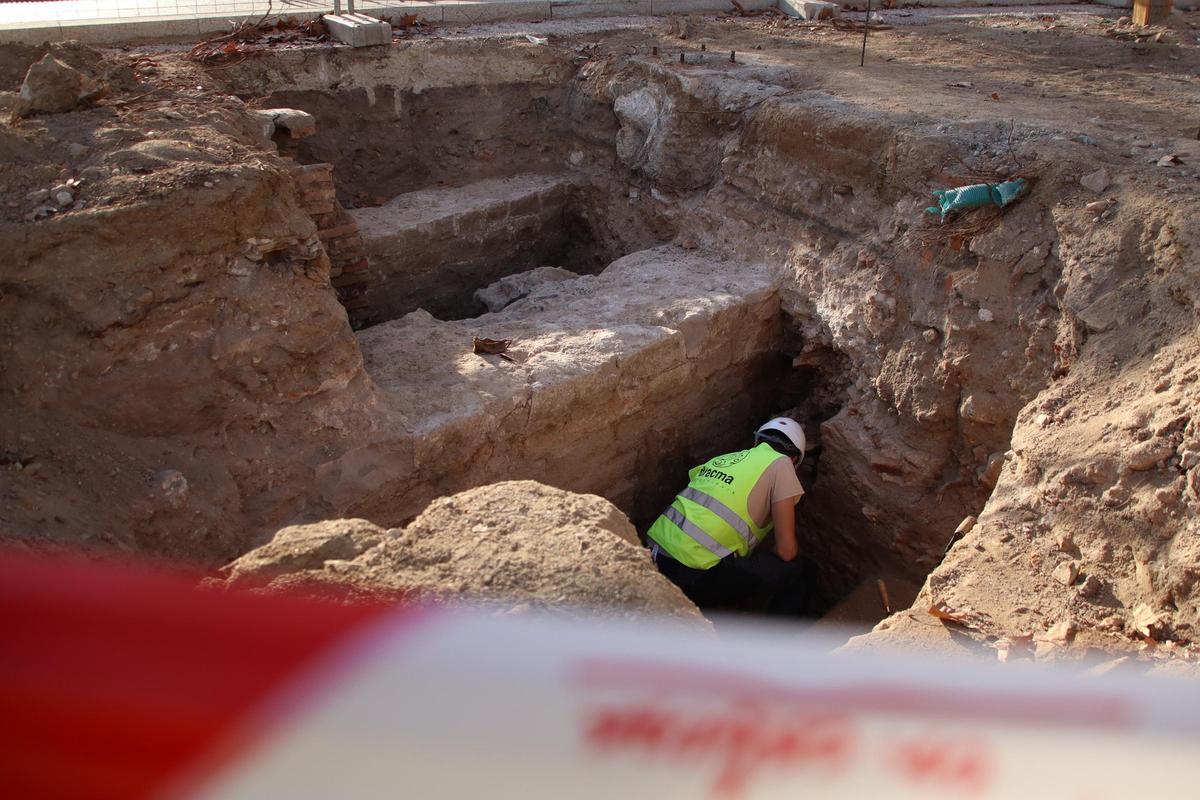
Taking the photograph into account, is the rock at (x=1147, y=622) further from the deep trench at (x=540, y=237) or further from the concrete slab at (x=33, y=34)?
the concrete slab at (x=33, y=34)

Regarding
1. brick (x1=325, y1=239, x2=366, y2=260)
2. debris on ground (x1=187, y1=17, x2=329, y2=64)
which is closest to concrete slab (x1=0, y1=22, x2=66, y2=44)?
debris on ground (x1=187, y1=17, x2=329, y2=64)

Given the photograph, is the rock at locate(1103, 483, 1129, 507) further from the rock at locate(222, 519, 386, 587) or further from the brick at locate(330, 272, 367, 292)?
the brick at locate(330, 272, 367, 292)

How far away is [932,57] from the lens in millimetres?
7207

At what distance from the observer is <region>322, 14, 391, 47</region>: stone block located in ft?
21.1

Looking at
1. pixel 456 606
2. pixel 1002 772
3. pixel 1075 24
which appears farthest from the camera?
pixel 1075 24

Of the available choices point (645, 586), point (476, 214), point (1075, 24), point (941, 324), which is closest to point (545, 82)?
point (476, 214)

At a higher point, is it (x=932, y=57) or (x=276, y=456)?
(x=932, y=57)

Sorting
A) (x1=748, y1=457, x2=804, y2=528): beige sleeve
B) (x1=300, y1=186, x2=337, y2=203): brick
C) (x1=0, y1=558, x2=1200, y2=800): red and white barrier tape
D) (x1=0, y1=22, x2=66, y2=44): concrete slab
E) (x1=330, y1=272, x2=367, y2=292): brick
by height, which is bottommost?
(x1=748, y1=457, x2=804, y2=528): beige sleeve

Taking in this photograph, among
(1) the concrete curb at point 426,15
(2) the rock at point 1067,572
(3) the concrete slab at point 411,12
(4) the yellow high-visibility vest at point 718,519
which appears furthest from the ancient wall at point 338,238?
(2) the rock at point 1067,572

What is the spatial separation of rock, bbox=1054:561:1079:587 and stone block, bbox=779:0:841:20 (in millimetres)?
7023

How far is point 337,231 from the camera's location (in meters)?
5.04

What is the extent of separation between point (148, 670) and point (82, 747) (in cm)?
7

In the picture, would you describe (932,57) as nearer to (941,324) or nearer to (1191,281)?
(941,324)

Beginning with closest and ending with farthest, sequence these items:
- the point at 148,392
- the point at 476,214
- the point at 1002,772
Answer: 1. the point at 1002,772
2. the point at 148,392
3. the point at 476,214
